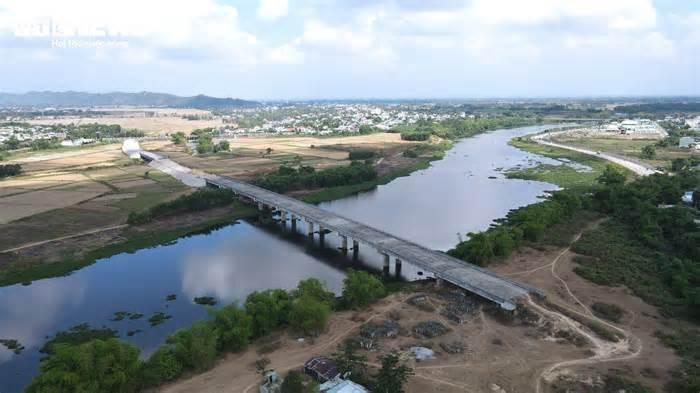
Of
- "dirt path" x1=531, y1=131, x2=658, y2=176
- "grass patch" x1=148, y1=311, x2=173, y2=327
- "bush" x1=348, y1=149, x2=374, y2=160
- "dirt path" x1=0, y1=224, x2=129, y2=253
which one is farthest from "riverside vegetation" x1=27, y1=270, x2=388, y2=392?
"dirt path" x1=531, y1=131, x2=658, y2=176

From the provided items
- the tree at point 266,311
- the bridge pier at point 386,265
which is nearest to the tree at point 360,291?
the tree at point 266,311

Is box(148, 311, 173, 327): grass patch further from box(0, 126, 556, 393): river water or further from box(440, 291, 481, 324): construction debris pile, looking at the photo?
box(440, 291, 481, 324): construction debris pile

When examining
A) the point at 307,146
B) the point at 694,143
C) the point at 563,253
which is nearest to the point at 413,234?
the point at 563,253

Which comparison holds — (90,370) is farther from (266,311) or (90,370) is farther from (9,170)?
(9,170)

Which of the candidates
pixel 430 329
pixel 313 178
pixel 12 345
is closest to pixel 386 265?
pixel 430 329

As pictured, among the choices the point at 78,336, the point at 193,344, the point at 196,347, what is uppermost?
the point at 193,344

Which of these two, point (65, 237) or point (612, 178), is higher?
point (612, 178)

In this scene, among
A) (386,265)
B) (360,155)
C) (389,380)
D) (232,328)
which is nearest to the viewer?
(389,380)
